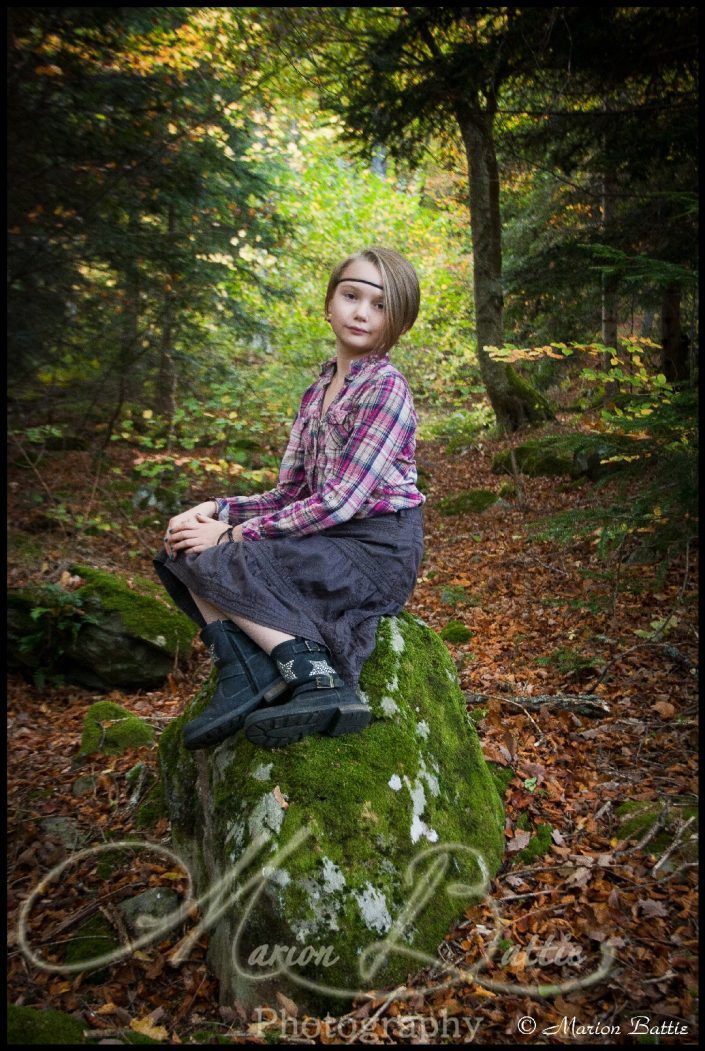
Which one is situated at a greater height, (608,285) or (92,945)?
(608,285)

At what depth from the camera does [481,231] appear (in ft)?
31.5

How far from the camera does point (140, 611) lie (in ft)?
17.4

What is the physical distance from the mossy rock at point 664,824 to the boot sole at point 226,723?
5.48 ft

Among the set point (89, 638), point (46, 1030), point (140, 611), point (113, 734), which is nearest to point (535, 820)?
point (46, 1030)

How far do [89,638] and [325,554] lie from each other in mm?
3378

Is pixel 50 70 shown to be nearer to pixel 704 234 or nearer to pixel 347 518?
pixel 347 518

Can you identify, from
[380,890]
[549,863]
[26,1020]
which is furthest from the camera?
[549,863]

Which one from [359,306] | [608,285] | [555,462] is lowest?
[555,462]

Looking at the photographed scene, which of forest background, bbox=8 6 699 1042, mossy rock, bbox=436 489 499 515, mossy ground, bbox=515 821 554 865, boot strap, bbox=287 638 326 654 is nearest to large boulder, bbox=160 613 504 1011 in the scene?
mossy ground, bbox=515 821 554 865

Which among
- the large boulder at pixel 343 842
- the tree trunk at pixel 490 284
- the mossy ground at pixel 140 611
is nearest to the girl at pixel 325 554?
the large boulder at pixel 343 842

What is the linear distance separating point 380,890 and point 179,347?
548cm

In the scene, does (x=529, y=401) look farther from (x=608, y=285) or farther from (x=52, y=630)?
(x=52, y=630)

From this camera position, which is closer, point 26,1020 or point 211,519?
point 26,1020

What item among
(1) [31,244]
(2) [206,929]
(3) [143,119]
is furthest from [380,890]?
(3) [143,119]
